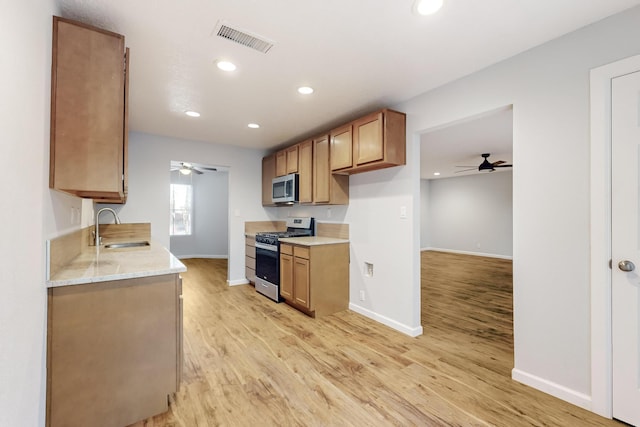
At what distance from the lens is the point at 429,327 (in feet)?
10.3

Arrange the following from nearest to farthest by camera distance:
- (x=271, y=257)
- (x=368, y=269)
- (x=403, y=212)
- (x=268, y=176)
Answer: (x=403, y=212)
(x=368, y=269)
(x=271, y=257)
(x=268, y=176)

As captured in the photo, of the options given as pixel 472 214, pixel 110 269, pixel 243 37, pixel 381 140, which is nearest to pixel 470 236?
pixel 472 214

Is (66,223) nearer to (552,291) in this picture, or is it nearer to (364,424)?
(364,424)

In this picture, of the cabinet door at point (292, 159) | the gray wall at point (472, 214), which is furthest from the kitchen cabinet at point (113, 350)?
the gray wall at point (472, 214)

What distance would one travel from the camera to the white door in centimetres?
164

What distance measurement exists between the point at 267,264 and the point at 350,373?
226 cm

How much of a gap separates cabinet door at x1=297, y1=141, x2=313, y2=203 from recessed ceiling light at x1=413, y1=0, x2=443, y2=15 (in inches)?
94.5

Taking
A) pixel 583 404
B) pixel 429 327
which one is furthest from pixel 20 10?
pixel 429 327

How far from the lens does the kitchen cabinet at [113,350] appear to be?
1.48 meters

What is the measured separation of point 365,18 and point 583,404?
9.07 ft

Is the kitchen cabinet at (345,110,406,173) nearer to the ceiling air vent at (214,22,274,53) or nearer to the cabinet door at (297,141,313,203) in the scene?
the cabinet door at (297,141,313,203)

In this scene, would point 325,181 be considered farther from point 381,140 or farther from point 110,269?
point 110,269

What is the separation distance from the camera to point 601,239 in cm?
174

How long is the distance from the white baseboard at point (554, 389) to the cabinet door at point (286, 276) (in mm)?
2424
